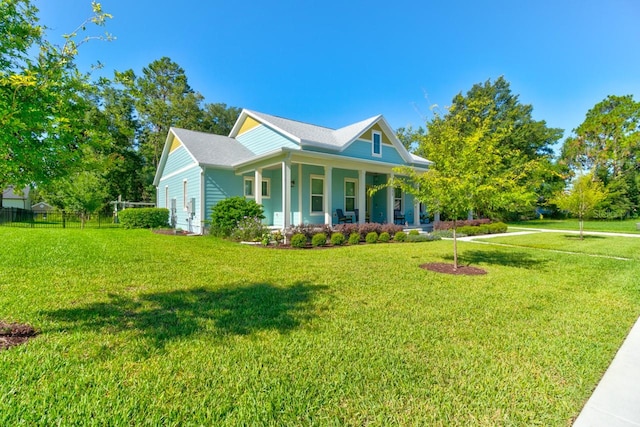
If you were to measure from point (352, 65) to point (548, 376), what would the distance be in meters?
18.2

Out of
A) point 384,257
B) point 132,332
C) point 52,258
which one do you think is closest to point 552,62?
point 384,257

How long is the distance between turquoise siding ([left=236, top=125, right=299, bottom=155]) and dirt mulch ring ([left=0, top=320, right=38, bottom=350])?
10.8 meters

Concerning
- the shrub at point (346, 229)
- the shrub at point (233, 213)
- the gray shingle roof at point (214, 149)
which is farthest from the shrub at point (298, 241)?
the gray shingle roof at point (214, 149)

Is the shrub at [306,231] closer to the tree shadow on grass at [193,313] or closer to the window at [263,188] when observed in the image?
the window at [263,188]

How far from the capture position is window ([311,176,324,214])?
14195 mm

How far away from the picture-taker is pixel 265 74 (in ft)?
64.5

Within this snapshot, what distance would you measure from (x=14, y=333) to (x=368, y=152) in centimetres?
1366

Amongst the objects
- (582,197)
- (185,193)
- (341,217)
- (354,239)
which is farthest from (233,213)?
(582,197)

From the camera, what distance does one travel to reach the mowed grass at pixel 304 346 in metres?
2.06

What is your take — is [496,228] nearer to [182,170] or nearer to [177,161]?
[182,170]

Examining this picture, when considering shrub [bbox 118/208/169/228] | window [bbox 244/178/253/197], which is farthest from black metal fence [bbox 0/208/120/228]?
window [bbox 244/178/253/197]

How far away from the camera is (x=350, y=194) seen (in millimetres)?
15617

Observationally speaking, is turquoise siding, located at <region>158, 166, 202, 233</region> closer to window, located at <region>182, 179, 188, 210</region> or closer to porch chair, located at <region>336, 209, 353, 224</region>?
window, located at <region>182, 179, 188, 210</region>

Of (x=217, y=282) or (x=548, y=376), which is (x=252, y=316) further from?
(x=548, y=376)
